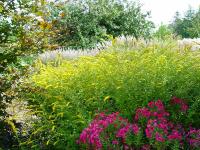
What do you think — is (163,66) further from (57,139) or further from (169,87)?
(57,139)

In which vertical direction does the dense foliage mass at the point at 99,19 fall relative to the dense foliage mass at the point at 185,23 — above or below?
above

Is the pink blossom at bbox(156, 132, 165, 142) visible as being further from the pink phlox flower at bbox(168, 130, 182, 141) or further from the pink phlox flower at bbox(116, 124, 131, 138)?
the pink phlox flower at bbox(116, 124, 131, 138)

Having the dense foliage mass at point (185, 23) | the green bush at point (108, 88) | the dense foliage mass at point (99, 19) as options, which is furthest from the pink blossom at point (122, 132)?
the dense foliage mass at point (185, 23)

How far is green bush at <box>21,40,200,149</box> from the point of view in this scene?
5492 mm

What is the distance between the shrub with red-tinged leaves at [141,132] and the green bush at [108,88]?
0.38m

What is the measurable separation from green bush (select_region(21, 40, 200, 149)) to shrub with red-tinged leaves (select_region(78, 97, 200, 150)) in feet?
1.23

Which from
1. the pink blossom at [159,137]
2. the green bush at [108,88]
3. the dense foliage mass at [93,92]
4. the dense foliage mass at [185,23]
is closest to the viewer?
the pink blossom at [159,137]

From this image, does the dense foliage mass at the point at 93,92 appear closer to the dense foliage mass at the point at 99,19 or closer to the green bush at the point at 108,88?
the green bush at the point at 108,88

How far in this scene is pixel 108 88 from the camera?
18.9 ft

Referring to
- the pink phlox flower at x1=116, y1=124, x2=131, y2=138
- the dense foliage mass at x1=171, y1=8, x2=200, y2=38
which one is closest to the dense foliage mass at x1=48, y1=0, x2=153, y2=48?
the pink phlox flower at x1=116, y1=124, x2=131, y2=138

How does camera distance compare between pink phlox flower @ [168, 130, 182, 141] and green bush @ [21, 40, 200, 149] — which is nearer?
pink phlox flower @ [168, 130, 182, 141]

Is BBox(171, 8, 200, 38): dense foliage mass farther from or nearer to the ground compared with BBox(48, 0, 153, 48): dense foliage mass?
nearer to the ground

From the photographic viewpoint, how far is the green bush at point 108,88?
5.49 meters

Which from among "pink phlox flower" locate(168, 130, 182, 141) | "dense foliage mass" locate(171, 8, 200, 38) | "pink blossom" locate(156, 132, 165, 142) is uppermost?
"pink blossom" locate(156, 132, 165, 142)
